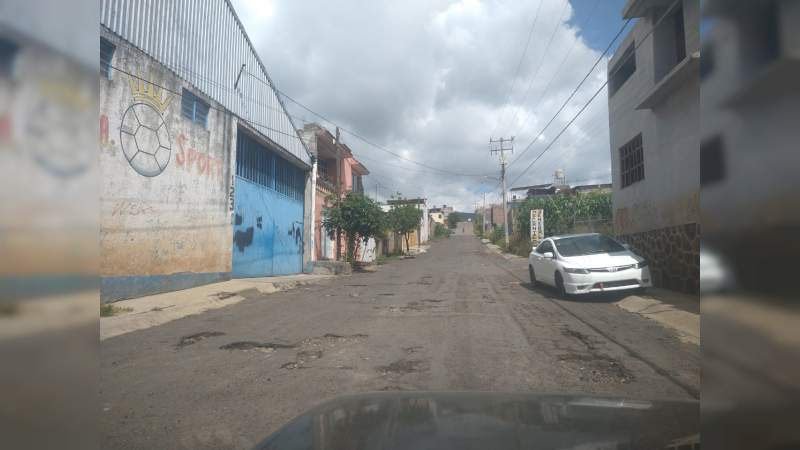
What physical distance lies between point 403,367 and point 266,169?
12.9 meters

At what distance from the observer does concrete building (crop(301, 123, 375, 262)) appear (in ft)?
67.3

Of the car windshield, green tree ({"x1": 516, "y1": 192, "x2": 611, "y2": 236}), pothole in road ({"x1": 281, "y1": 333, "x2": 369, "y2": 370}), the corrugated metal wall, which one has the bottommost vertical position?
pothole in road ({"x1": 281, "y1": 333, "x2": 369, "y2": 370})

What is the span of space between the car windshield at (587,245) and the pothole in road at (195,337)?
267 inches

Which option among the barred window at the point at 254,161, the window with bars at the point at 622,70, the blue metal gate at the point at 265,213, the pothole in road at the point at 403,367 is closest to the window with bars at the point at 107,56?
the blue metal gate at the point at 265,213

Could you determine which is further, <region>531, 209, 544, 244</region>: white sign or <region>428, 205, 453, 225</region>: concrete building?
<region>428, 205, 453, 225</region>: concrete building

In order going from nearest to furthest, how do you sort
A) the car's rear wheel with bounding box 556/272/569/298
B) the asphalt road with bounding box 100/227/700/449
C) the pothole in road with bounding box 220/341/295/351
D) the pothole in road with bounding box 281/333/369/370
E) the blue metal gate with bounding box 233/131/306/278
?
1. the asphalt road with bounding box 100/227/700/449
2. the pothole in road with bounding box 281/333/369/370
3. the pothole in road with bounding box 220/341/295/351
4. the car's rear wheel with bounding box 556/272/569/298
5. the blue metal gate with bounding box 233/131/306/278

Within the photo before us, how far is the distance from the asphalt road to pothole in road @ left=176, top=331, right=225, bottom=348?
0.09 ft

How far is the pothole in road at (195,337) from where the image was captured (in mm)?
5500

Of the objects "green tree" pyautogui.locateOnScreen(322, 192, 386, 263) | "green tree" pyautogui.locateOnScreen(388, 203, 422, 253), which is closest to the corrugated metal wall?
"green tree" pyautogui.locateOnScreen(322, 192, 386, 263)

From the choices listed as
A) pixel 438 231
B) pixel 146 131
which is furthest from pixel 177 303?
pixel 438 231

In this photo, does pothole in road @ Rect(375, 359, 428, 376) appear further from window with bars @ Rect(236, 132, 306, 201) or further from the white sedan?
window with bars @ Rect(236, 132, 306, 201)

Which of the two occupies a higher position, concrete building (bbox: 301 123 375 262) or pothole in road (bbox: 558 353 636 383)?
concrete building (bbox: 301 123 375 262)

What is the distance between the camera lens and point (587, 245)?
927 centimetres

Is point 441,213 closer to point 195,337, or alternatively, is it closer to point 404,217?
point 404,217
